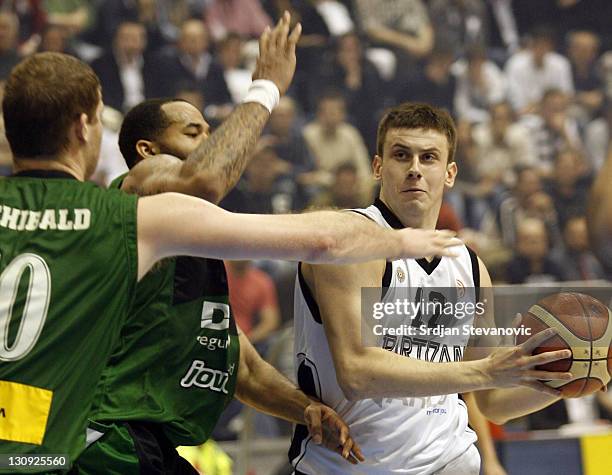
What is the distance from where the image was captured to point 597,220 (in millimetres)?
3980

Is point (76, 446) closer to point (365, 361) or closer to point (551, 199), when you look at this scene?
point (365, 361)

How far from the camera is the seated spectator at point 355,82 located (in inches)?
511

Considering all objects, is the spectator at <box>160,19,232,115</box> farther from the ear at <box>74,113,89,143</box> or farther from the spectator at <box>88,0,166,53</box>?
the ear at <box>74,113,89,143</box>

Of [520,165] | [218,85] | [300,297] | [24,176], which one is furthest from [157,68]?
[24,176]

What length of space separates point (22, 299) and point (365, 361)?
152 cm

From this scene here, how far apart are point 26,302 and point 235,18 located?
10505mm

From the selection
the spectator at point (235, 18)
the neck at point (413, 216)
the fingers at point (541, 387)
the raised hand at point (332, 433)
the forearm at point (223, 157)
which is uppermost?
the spectator at point (235, 18)

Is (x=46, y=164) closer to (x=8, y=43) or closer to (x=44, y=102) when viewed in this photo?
(x=44, y=102)

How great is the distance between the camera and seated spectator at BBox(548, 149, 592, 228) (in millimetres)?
12853

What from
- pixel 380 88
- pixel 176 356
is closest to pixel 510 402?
pixel 176 356

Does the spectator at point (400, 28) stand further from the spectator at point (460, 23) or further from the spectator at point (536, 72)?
the spectator at point (536, 72)

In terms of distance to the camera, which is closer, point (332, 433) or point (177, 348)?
point (177, 348)

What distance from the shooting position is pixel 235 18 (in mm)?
12992

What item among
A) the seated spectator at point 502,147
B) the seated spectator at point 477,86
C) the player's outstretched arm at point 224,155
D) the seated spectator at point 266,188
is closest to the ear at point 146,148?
the player's outstretched arm at point 224,155
